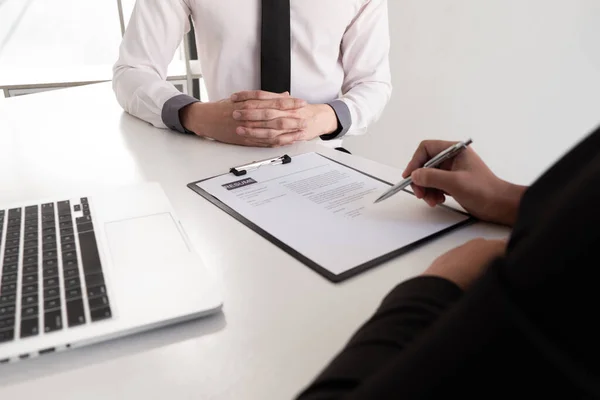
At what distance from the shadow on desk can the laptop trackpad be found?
0.08 m

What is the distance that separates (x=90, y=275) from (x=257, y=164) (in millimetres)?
399

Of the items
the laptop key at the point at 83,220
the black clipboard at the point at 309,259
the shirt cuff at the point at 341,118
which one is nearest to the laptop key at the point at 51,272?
the laptop key at the point at 83,220

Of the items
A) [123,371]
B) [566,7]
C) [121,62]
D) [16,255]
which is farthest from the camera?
[566,7]

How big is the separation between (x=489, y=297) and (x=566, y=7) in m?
1.96

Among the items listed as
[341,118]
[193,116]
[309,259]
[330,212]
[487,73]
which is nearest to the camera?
[309,259]

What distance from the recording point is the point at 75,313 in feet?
1.26

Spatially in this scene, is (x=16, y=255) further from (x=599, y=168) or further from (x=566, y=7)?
(x=566, y=7)

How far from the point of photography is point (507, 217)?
0.57m

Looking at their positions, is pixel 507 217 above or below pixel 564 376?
below

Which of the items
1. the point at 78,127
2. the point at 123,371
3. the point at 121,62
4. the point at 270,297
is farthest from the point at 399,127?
the point at 123,371

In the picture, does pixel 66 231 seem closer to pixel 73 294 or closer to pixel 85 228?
pixel 85 228

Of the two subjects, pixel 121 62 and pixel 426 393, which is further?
pixel 121 62

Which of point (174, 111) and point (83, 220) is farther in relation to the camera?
point (174, 111)

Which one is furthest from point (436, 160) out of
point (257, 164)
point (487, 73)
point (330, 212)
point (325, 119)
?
point (487, 73)
